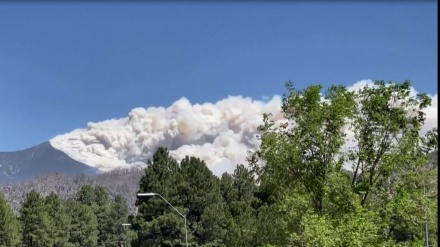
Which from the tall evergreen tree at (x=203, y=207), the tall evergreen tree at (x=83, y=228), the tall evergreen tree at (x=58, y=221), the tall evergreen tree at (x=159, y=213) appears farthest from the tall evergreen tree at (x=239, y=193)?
the tall evergreen tree at (x=83, y=228)

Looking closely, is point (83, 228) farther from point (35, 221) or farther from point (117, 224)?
point (35, 221)

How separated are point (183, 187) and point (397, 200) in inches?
1636

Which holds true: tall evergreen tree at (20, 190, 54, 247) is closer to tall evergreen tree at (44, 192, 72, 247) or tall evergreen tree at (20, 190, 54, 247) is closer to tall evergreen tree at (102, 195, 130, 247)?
tall evergreen tree at (44, 192, 72, 247)

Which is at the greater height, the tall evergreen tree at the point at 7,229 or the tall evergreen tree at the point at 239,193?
the tall evergreen tree at the point at 239,193

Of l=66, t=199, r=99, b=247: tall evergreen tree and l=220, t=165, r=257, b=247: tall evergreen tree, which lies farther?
l=66, t=199, r=99, b=247: tall evergreen tree

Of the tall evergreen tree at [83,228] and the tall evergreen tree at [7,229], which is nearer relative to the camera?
the tall evergreen tree at [7,229]

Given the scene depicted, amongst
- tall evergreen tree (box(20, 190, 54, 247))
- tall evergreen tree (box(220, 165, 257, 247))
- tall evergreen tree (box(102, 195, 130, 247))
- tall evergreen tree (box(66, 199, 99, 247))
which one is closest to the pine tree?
tall evergreen tree (box(102, 195, 130, 247))

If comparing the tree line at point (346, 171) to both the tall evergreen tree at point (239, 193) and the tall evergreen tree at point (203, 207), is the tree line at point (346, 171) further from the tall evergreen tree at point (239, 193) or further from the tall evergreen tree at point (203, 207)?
the tall evergreen tree at point (203, 207)

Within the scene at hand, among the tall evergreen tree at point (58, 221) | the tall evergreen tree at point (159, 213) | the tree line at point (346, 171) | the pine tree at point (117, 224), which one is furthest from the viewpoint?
the pine tree at point (117, 224)

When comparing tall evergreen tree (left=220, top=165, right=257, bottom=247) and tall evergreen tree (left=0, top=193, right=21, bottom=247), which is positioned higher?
tall evergreen tree (left=220, top=165, right=257, bottom=247)

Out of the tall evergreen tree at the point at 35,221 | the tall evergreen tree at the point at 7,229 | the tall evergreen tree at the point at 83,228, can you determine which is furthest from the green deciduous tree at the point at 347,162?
the tall evergreen tree at the point at 83,228

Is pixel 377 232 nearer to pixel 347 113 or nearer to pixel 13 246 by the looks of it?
pixel 347 113

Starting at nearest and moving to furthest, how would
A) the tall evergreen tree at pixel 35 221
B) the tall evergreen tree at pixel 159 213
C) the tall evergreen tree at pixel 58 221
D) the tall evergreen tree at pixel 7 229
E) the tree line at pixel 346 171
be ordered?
the tree line at pixel 346 171, the tall evergreen tree at pixel 159 213, the tall evergreen tree at pixel 7 229, the tall evergreen tree at pixel 35 221, the tall evergreen tree at pixel 58 221

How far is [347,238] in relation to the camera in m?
20.7
